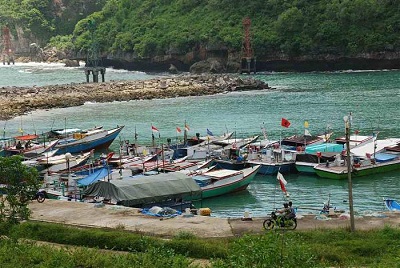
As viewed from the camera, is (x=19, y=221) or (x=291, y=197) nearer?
(x=19, y=221)

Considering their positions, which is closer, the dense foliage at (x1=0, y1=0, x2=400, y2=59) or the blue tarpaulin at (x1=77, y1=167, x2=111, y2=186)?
the blue tarpaulin at (x1=77, y1=167, x2=111, y2=186)

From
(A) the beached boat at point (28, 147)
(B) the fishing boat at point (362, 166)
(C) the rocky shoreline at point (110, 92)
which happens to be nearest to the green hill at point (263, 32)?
(C) the rocky shoreline at point (110, 92)

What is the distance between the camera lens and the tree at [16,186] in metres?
24.9

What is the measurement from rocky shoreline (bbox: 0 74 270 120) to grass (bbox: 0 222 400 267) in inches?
2093

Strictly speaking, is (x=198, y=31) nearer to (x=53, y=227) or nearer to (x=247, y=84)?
(x=247, y=84)

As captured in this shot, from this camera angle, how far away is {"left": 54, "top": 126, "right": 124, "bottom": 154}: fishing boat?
171ft

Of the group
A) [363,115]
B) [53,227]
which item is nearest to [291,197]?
[53,227]

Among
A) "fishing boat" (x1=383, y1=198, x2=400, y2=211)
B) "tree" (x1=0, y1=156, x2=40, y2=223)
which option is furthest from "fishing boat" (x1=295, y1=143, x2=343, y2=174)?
"tree" (x1=0, y1=156, x2=40, y2=223)

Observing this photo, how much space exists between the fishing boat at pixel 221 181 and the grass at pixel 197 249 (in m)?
12.5

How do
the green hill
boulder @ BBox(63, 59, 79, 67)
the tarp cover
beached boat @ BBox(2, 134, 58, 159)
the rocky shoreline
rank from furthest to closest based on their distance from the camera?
boulder @ BBox(63, 59, 79, 67) < the green hill < the rocky shoreline < beached boat @ BBox(2, 134, 58, 159) < the tarp cover

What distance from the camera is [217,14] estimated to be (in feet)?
487

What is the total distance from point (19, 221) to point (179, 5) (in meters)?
137

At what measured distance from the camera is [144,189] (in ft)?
110

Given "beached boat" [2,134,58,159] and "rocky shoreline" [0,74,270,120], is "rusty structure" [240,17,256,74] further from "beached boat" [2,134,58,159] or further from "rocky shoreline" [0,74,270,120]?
"beached boat" [2,134,58,159]
